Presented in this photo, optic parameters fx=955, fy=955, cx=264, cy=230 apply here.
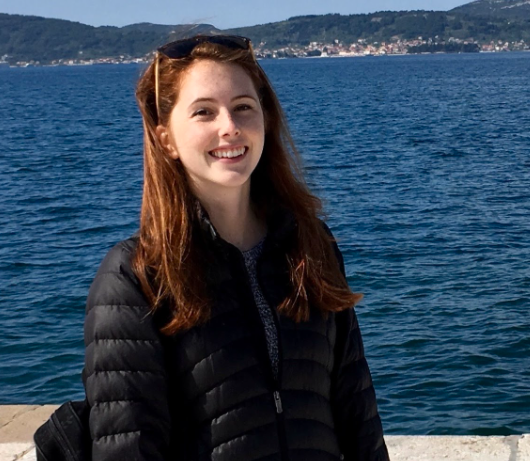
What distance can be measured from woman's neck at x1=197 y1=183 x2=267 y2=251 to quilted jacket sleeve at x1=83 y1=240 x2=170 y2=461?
0.35 meters

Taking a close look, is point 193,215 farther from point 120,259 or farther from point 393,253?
point 393,253

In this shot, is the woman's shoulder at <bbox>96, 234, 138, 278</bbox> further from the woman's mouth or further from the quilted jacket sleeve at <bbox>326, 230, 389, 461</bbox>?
the quilted jacket sleeve at <bbox>326, 230, 389, 461</bbox>

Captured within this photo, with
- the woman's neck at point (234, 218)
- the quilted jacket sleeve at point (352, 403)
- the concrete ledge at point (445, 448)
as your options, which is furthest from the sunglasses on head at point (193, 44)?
the concrete ledge at point (445, 448)

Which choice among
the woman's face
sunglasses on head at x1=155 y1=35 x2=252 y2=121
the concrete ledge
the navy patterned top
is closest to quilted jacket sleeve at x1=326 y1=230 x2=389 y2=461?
the navy patterned top

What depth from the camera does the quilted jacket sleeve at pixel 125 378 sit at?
2182 mm

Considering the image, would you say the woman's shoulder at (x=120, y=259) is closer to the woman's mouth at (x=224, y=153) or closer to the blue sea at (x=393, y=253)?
the woman's mouth at (x=224, y=153)

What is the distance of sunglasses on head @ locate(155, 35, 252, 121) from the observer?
94.4 inches

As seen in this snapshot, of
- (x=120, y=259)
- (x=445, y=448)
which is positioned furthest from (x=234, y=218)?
(x=445, y=448)

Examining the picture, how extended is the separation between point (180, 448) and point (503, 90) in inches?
2668

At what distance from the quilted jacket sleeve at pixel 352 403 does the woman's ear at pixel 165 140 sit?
61cm

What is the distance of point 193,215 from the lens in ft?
7.79

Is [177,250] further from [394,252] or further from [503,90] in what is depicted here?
[503,90]

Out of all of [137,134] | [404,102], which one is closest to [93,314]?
[137,134]

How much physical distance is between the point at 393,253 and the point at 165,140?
13.1 meters
